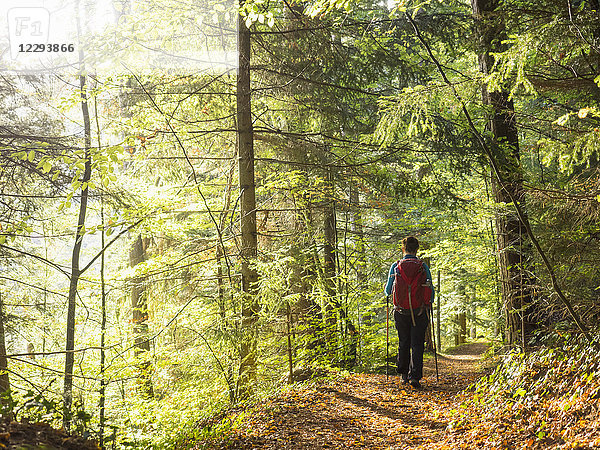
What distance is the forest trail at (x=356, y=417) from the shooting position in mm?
4984

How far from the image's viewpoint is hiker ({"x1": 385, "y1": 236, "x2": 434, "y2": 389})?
669 centimetres

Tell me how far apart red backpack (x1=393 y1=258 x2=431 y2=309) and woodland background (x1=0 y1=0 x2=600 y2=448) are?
1.10 metres

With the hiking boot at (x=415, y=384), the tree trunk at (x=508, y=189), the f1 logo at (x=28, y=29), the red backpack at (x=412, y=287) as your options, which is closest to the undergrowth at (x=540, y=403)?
the tree trunk at (x=508, y=189)

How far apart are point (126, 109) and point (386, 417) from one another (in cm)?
685

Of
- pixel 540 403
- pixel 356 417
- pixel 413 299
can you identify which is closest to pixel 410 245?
pixel 413 299

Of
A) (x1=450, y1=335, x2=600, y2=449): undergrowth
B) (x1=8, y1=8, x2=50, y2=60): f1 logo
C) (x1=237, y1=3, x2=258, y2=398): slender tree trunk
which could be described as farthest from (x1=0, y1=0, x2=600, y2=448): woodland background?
(x1=8, y1=8, x2=50, y2=60): f1 logo

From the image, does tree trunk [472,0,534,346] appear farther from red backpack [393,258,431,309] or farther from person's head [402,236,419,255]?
person's head [402,236,419,255]

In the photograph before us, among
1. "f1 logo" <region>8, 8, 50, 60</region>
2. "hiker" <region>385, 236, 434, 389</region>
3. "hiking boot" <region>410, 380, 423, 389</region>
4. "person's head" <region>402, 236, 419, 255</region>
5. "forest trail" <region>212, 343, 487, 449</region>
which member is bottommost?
"forest trail" <region>212, 343, 487, 449</region>

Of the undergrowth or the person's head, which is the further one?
the person's head

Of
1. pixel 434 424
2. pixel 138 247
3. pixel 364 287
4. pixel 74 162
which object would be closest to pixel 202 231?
pixel 138 247

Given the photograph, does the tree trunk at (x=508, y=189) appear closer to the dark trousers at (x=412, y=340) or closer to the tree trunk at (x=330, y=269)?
the dark trousers at (x=412, y=340)

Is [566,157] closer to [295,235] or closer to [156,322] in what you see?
[295,235]

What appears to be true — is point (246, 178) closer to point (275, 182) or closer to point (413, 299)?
point (275, 182)

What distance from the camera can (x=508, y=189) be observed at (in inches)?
226
